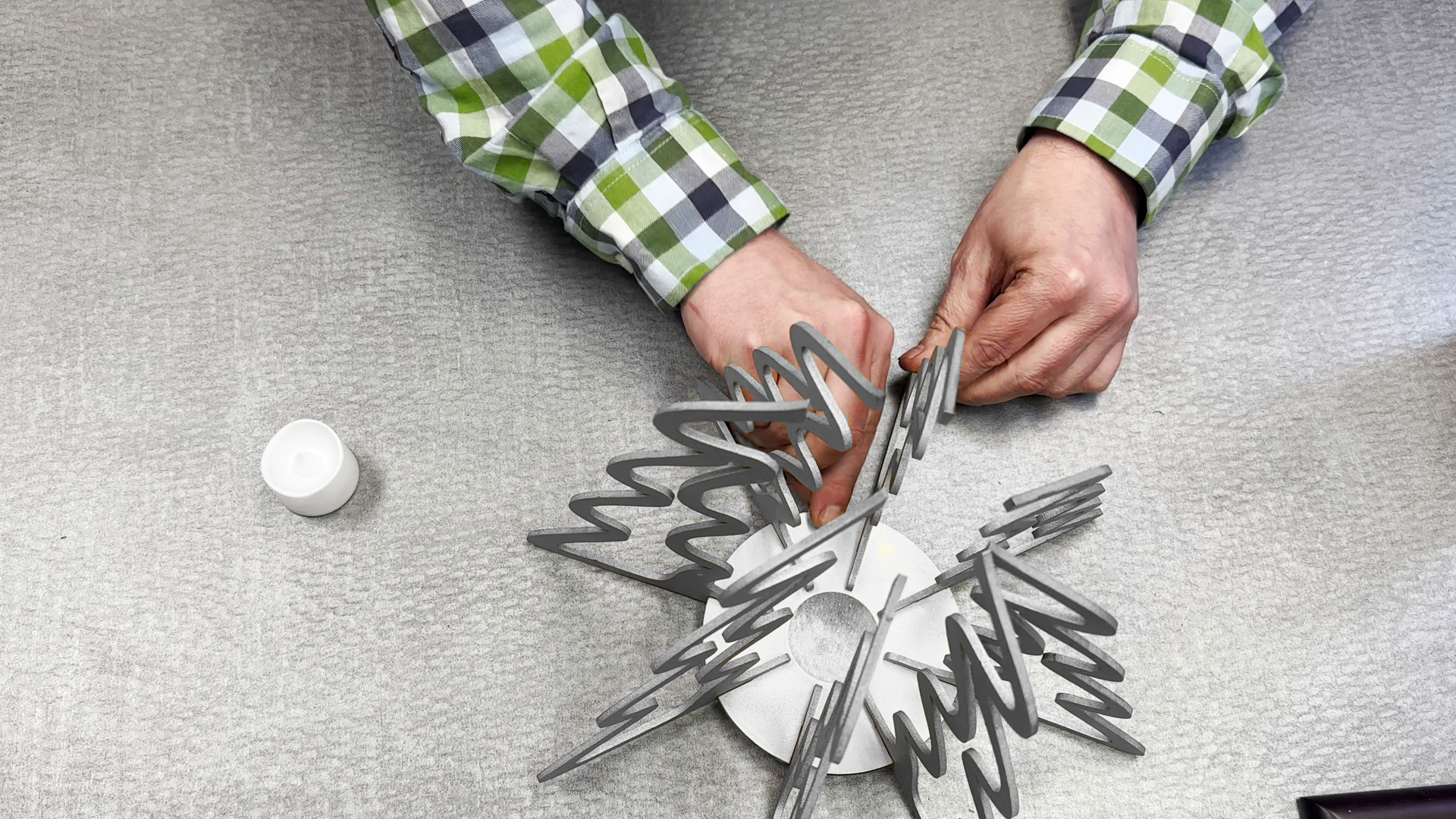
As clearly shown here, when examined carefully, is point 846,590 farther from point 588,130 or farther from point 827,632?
point 588,130

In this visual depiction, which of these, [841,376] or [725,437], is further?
[725,437]

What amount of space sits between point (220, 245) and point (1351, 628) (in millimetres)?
658

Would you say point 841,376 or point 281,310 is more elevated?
point 841,376

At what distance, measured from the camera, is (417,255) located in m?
0.56

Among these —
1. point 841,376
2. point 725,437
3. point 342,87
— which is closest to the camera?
point 841,376

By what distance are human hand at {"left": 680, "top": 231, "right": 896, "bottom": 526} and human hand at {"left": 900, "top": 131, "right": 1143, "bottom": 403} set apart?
4 cm

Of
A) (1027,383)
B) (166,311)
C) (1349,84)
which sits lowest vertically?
(166,311)

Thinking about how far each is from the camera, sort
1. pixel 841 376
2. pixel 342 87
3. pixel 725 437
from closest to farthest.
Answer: pixel 841 376
pixel 725 437
pixel 342 87

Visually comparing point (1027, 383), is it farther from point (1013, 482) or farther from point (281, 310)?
point (281, 310)

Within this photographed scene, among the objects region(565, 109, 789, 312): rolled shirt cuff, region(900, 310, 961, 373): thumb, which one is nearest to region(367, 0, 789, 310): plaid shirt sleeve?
region(565, 109, 789, 312): rolled shirt cuff

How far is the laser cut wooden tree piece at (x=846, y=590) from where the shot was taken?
0.32m

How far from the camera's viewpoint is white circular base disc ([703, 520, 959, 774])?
447 millimetres

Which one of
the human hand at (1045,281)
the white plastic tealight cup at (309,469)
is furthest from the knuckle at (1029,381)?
the white plastic tealight cup at (309,469)

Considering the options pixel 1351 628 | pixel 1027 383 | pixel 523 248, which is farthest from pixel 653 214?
pixel 1351 628
